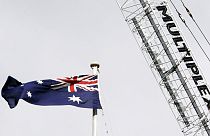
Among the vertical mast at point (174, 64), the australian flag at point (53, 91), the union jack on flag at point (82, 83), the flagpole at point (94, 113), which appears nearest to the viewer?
the flagpole at point (94, 113)

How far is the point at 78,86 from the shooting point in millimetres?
22391

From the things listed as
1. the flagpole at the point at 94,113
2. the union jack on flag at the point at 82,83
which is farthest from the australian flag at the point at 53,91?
the flagpole at the point at 94,113

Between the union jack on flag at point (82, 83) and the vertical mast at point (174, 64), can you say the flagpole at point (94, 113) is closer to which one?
the union jack on flag at point (82, 83)

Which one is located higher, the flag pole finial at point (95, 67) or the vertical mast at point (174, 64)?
the vertical mast at point (174, 64)

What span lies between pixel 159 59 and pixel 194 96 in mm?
5098

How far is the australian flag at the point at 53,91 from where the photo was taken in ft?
72.2

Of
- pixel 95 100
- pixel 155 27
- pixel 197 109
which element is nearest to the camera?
pixel 95 100

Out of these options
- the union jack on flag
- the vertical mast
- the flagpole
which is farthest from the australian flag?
the vertical mast

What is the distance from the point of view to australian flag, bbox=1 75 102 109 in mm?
22000

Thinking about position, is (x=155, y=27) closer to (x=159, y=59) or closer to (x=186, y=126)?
(x=159, y=59)

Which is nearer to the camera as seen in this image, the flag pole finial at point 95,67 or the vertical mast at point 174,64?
the flag pole finial at point 95,67

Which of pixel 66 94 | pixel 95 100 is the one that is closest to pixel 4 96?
pixel 66 94

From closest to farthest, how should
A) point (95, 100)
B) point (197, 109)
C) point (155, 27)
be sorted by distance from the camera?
1. point (95, 100)
2. point (197, 109)
3. point (155, 27)

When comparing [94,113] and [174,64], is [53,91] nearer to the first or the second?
[94,113]
